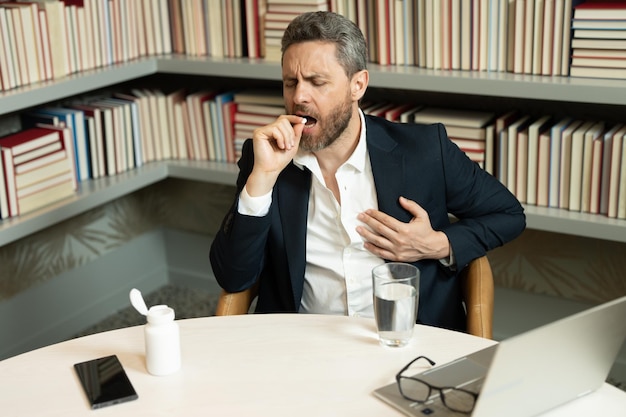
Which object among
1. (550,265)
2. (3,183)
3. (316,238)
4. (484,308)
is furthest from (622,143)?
(3,183)

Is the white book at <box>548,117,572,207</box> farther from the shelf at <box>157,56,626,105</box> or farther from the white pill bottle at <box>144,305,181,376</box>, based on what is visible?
the white pill bottle at <box>144,305,181,376</box>

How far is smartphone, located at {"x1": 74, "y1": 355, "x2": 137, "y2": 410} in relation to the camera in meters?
1.38

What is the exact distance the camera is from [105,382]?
56.5 inches

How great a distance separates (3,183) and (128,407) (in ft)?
4.92

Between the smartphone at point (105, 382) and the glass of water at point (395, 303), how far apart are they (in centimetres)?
45

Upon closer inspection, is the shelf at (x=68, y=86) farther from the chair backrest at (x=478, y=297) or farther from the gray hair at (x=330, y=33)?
the chair backrest at (x=478, y=297)

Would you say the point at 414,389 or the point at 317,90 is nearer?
the point at 414,389

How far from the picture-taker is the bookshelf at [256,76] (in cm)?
243

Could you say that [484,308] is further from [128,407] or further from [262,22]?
[262,22]

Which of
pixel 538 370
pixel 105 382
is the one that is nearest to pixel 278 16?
pixel 105 382

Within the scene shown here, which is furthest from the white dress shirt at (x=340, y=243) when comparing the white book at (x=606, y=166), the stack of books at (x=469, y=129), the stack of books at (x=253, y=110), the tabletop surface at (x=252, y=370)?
the stack of books at (x=253, y=110)

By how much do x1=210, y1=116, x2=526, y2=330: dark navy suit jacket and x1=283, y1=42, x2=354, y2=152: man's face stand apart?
0.10 meters

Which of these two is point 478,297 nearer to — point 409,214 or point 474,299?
point 474,299

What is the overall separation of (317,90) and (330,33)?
13cm
